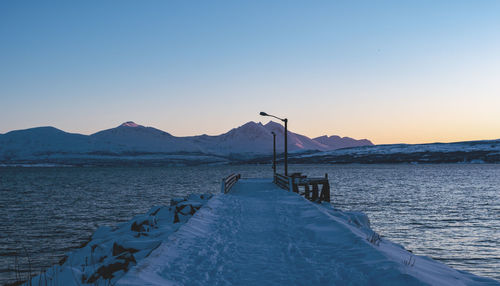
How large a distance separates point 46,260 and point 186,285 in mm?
13516

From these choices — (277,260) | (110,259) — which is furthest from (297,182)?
(277,260)

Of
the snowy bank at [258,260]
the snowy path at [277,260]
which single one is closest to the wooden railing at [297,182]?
the snowy bank at [258,260]

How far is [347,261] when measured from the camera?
827 cm

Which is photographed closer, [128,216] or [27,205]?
[128,216]

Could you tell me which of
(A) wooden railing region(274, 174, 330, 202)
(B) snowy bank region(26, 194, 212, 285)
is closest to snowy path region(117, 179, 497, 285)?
(B) snowy bank region(26, 194, 212, 285)

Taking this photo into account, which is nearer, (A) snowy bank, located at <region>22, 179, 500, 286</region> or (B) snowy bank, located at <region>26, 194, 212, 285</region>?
(A) snowy bank, located at <region>22, 179, 500, 286</region>

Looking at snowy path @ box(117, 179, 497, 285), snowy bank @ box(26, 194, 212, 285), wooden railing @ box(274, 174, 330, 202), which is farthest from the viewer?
wooden railing @ box(274, 174, 330, 202)

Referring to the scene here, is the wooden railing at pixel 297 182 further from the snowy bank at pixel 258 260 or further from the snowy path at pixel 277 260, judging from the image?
the snowy path at pixel 277 260

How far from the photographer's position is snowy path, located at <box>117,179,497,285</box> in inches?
277

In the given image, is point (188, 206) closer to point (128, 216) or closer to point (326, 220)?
point (326, 220)

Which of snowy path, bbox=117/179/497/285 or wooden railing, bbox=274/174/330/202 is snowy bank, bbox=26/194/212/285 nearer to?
snowy path, bbox=117/179/497/285

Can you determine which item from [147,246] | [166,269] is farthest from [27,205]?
[166,269]

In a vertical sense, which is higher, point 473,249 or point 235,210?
point 235,210

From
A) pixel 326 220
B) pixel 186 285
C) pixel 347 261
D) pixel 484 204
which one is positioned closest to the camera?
pixel 186 285
